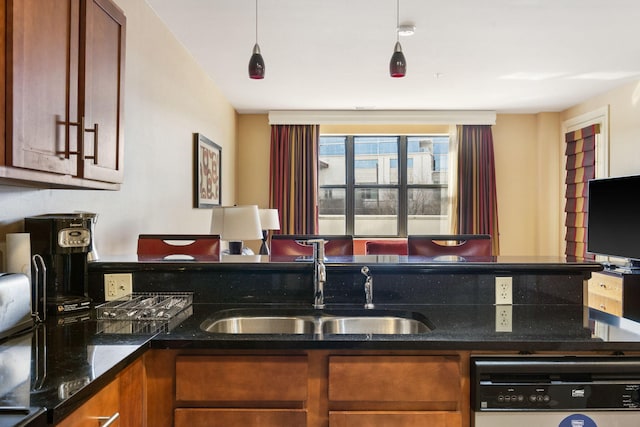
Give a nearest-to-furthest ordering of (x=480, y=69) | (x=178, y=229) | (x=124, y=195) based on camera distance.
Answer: (x=124, y=195)
(x=178, y=229)
(x=480, y=69)

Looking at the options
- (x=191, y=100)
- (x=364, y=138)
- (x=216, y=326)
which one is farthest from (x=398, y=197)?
(x=216, y=326)

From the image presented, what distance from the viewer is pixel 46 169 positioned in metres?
1.30

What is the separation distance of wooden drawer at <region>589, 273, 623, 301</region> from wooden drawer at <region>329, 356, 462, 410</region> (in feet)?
10.4

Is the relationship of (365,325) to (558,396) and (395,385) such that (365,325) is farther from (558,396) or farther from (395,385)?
(558,396)

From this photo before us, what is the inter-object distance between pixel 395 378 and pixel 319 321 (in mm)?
435

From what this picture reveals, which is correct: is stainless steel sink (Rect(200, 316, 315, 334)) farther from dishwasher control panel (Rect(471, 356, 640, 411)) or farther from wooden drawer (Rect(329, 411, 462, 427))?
dishwasher control panel (Rect(471, 356, 640, 411))

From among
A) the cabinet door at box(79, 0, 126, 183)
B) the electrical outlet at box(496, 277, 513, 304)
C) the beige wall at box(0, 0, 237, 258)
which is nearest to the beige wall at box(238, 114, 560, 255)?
the beige wall at box(0, 0, 237, 258)

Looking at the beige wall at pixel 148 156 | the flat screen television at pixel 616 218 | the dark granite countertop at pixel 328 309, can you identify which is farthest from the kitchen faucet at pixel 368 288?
the flat screen television at pixel 616 218

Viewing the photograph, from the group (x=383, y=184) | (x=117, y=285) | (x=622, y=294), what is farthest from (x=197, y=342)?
(x=383, y=184)

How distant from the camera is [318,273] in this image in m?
1.62

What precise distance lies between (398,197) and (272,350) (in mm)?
5026

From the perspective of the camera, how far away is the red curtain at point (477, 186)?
5.80 m

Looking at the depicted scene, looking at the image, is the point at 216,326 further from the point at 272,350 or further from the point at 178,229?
the point at 178,229

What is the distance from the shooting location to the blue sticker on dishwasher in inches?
47.7
